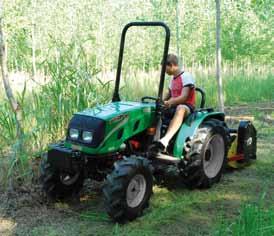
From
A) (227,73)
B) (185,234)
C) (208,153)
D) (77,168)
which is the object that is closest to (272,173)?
(208,153)

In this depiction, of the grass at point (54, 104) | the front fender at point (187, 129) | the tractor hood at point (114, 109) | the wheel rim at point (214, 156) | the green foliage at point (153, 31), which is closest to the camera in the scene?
the tractor hood at point (114, 109)

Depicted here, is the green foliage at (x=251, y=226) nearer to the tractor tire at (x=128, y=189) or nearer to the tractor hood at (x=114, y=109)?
the tractor tire at (x=128, y=189)

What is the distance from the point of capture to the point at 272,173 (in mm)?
5426

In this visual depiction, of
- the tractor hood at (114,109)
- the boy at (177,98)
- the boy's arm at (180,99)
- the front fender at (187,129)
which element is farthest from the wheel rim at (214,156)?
the tractor hood at (114,109)

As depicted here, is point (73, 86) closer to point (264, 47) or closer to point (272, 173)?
point (272, 173)

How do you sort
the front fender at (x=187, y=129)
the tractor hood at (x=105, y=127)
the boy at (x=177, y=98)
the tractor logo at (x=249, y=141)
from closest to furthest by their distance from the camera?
the tractor hood at (x=105, y=127) → the boy at (x=177, y=98) → the front fender at (x=187, y=129) → the tractor logo at (x=249, y=141)

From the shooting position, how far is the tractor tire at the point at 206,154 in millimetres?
4723

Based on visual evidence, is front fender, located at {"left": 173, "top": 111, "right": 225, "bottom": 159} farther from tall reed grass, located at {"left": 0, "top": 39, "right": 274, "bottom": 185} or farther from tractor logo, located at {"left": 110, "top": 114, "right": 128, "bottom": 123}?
tall reed grass, located at {"left": 0, "top": 39, "right": 274, "bottom": 185}

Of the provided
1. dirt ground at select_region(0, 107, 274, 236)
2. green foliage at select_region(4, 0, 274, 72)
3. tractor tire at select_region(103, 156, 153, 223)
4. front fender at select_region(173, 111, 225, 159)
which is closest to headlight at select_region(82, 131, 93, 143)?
tractor tire at select_region(103, 156, 153, 223)

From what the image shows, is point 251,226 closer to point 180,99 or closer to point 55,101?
point 180,99

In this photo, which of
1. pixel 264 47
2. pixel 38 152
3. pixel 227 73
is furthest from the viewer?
pixel 264 47

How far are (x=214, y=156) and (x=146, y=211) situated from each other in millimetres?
1240

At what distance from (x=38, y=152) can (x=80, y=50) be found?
1.39 metres

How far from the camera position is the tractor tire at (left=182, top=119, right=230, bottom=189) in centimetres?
472
